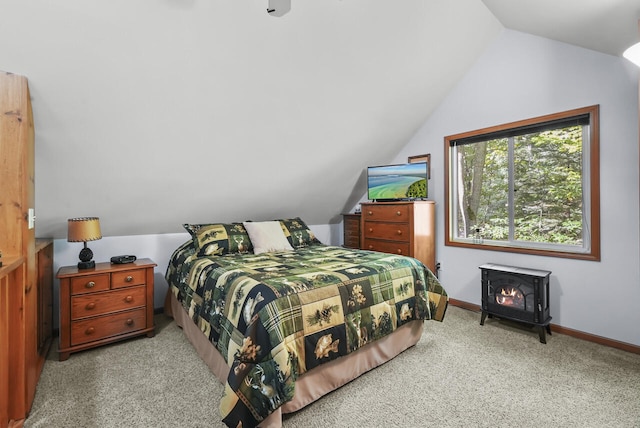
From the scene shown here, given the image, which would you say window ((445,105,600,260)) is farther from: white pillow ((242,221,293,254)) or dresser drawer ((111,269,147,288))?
dresser drawer ((111,269,147,288))

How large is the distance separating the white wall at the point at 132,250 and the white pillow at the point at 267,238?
36.3 inches

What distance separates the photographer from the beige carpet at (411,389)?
170cm

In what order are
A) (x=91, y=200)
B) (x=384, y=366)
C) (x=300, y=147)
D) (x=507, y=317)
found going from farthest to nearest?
(x=300, y=147), (x=507, y=317), (x=91, y=200), (x=384, y=366)

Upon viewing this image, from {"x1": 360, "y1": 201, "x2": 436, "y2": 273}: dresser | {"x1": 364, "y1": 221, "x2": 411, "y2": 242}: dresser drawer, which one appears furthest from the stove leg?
{"x1": 364, "y1": 221, "x2": 411, "y2": 242}: dresser drawer

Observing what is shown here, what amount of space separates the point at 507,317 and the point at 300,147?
256 centimetres

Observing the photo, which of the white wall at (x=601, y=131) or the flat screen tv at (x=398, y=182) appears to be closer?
the white wall at (x=601, y=131)

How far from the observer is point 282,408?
1.70 m

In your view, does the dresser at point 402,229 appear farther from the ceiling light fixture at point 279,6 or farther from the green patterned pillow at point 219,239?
the ceiling light fixture at point 279,6

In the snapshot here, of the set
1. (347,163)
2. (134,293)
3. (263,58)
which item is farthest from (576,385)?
(134,293)

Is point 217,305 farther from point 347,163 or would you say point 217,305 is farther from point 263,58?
point 347,163

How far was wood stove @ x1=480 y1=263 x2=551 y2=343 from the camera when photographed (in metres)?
2.71

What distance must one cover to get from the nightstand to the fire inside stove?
319cm

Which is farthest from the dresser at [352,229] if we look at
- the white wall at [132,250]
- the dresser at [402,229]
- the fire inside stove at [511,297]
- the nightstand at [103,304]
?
the nightstand at [103,304]

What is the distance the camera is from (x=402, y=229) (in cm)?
351
